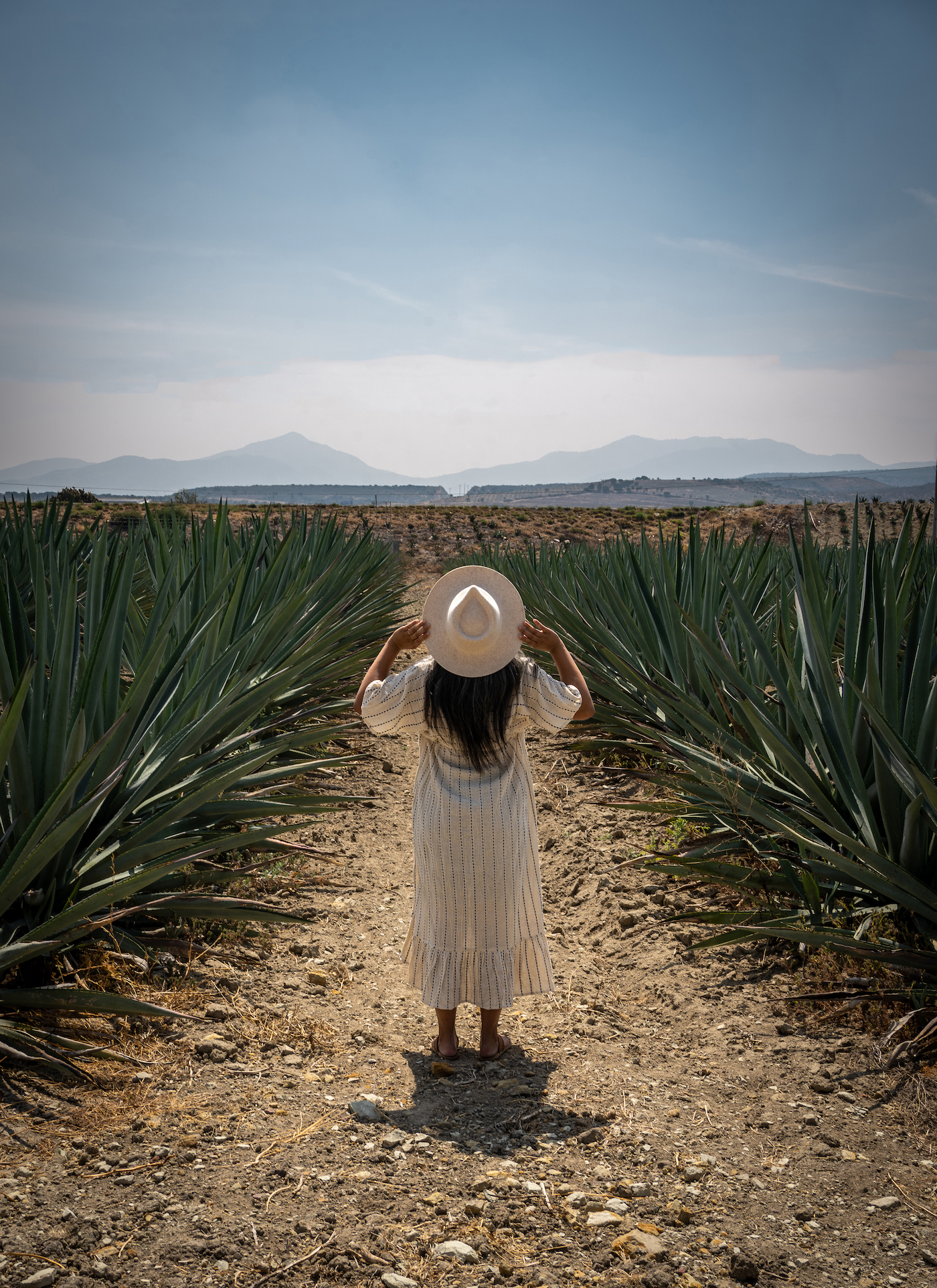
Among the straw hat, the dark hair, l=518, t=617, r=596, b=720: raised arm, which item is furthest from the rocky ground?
the straw hat

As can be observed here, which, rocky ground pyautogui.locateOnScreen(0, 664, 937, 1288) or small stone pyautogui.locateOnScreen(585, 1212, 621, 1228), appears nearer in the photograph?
rocky ground pyautogui.locateOnScreen(0, 664, 937, 1288)

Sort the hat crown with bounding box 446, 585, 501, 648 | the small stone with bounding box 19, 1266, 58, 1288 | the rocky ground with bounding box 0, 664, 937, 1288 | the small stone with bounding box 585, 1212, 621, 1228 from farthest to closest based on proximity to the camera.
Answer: the hat crown with bounding box 446, 585, 501, 648
the small stone with bounding box 585, 1212, 621, 1228
the rocky ground with bounding box 0, 664, 937, 1288
the small stone with bounding box 19, 1266, 58, 1288

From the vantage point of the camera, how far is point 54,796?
213 centimetres

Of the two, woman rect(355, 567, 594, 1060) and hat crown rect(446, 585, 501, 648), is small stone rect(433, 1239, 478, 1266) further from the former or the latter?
hat crown rect(446, 585, 501, 648)

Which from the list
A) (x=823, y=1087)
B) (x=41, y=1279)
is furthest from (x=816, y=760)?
(x=41, y=1279)

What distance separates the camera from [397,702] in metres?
2.33

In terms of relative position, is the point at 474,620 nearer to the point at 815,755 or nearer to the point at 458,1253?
the point at 458,1253

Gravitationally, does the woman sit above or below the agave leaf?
above

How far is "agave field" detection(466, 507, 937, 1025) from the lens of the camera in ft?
8.29

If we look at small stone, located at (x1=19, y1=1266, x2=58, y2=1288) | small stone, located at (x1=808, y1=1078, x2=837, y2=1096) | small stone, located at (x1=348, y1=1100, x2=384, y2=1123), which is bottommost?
small stone, located at (x1=808, y1=1078, x2=837, y2=1096)

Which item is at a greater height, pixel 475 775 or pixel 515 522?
pixel 515 522

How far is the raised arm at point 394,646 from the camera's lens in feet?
7.58

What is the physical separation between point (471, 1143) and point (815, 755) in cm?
192

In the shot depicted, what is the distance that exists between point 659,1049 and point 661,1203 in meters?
0.79
